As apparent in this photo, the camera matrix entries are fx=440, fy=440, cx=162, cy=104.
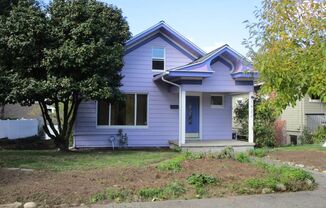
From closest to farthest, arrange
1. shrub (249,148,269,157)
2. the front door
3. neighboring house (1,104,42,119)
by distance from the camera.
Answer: shrub (249,148,269,157), the front door, neighboring house (1,104,42,119)

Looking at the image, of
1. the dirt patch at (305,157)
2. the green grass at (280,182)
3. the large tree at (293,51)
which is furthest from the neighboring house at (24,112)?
the large tree at (293,51)

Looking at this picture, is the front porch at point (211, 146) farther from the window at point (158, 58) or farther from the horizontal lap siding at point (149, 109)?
the window at point (158, 58)

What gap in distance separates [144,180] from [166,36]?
40.3 feet

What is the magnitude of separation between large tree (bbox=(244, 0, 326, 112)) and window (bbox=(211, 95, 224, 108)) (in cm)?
1692

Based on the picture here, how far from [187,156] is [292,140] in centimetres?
1947

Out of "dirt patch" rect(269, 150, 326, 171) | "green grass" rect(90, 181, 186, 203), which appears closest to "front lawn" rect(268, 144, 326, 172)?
"dirt patch" rect(269, 150, 326, 171)

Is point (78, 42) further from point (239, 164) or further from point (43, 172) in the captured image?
point (239, 164)

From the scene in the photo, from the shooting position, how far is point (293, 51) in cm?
482

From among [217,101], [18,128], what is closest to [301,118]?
[217,101]

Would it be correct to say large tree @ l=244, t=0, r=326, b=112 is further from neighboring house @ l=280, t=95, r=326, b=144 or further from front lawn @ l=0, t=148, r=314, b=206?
neighboring house @ l=280, t=95, r=326, b=144

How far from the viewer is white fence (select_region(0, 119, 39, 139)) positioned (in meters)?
25.2

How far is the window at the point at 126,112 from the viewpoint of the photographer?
20.8 meters

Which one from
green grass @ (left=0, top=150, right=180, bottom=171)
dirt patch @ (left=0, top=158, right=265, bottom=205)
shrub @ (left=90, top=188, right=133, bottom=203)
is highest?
green grass @ (left=0, top=150, right=180, bottom=171)

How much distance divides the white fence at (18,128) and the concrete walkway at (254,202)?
718 inches
